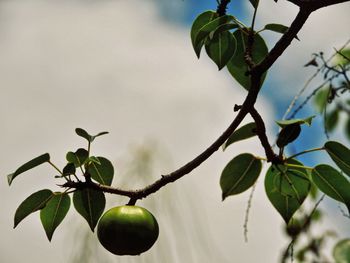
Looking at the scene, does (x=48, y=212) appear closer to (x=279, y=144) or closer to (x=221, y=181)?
(x=221, y=181)

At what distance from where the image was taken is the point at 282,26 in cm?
121

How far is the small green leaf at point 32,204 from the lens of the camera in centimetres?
115

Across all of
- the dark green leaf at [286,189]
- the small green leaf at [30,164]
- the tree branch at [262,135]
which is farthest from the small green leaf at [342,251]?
the small green leaf at [30,164]

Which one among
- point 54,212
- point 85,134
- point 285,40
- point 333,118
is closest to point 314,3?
point 285,40

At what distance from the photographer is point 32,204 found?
3.85 ft

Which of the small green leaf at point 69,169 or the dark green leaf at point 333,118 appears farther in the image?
the dark green leaf at point 333,118

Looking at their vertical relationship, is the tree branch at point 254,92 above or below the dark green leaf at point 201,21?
below

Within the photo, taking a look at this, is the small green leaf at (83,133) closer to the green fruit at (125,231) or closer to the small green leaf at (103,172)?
the small green leaf at (103,172)

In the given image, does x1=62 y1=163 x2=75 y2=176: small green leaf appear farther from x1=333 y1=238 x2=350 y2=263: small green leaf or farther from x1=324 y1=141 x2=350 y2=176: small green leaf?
x1=333 y1=238 x2=350 y2=263: small green leaf

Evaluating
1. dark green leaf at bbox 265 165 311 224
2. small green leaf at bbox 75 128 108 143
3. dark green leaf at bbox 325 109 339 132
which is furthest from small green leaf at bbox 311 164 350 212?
dark green leaf at bbox 325 109 339 132

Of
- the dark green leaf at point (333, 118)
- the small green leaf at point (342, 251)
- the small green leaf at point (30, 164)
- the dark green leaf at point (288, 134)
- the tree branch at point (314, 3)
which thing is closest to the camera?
the tree branch at point (314, 3)

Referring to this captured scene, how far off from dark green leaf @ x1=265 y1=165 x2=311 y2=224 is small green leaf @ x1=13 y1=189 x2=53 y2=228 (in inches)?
19.1

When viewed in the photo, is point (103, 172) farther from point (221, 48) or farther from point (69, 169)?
point (221, 48)

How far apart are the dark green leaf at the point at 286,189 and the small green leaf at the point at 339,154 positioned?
8cm
